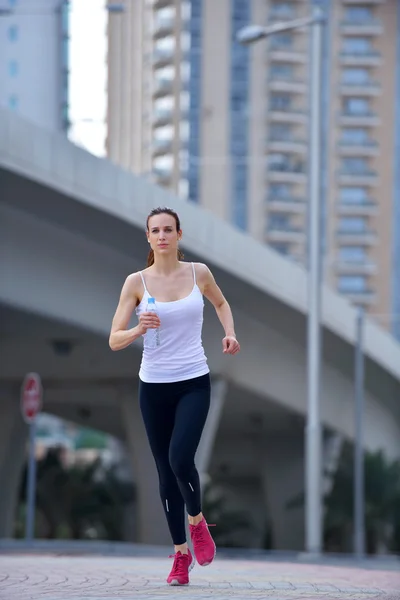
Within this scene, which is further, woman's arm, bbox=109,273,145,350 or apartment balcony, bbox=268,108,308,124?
apartment balcony, bbox=268,108,308,124

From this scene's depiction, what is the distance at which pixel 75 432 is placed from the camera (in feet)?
590

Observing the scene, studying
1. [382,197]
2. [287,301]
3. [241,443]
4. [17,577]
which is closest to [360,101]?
[382,197]

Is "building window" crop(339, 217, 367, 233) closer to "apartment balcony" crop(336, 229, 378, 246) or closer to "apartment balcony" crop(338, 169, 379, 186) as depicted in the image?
"apartment balcony" crop(336, 229, 378, 246)

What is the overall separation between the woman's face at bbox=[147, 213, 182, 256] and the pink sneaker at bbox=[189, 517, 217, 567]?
133 centimetres

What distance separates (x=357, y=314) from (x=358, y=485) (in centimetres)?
529

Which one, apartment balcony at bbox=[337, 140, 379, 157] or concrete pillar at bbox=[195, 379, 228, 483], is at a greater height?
apartment balcony at bbox=[337, 140, 379, 157]

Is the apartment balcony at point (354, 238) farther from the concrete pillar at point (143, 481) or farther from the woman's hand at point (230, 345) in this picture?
the woman's hand at point (230, 345)

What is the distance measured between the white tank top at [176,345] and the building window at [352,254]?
10102cm

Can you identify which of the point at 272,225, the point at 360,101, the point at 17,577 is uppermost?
the point at 360,101

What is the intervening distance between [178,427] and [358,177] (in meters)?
103

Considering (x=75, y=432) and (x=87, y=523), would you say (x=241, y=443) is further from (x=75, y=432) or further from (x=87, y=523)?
(x=75, y=432)

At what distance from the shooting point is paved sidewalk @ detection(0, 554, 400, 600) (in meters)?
6.75

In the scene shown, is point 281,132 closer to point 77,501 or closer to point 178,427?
point 77,501

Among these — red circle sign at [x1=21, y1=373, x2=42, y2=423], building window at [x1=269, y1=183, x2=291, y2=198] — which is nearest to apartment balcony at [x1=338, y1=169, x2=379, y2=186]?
building window at [x1=269, y1=183, x2=291, y2=198]
